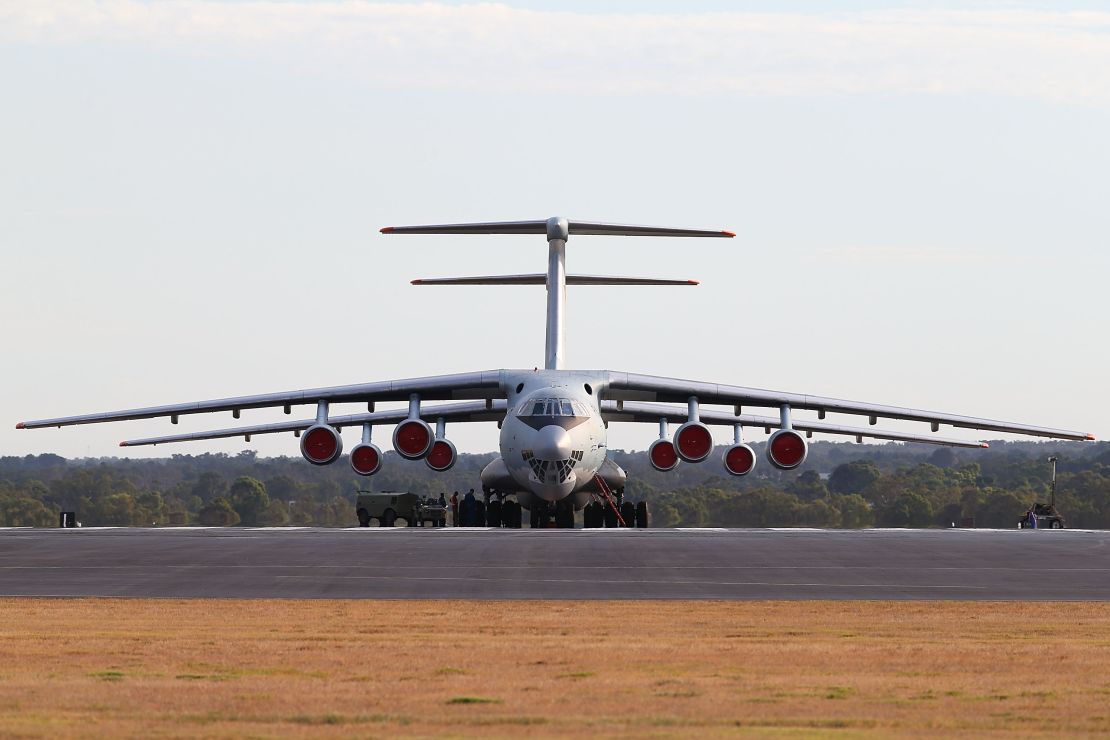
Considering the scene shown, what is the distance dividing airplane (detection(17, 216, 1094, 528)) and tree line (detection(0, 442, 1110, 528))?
22036 millimetres

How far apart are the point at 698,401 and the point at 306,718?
32901 mm

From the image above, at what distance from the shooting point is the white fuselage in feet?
116

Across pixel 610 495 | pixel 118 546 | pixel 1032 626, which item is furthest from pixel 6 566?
pixel 610 495

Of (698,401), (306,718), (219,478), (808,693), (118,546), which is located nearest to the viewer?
(306,718)

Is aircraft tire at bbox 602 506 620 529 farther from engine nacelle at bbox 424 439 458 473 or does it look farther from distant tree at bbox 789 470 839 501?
distant tree at bbox 789 470 839 501

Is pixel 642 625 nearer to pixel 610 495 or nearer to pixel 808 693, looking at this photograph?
pixel 808 693

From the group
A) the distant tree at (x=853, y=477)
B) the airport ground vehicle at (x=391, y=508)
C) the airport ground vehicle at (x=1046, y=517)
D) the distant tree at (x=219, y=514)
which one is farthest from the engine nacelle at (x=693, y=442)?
the distant tree at (x=219, y=514)

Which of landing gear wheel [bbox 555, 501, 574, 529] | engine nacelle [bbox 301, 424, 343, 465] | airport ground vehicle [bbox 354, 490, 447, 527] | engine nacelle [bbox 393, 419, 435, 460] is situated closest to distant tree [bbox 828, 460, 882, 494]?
airport ground vehicle [bbox 354, 490, 447, 527]

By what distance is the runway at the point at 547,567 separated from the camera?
55.0ft

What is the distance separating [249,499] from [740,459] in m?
46.3

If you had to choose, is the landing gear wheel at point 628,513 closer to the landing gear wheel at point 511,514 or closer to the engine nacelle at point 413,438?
the landing gear wheel at point 511,514

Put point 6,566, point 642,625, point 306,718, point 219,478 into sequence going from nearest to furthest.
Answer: point 306,718 → point 642,625 → point 6,566 → point 219,478

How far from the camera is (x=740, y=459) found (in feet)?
127

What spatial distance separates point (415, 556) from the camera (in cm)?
2253
